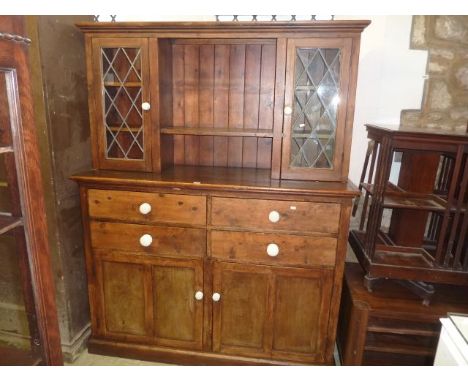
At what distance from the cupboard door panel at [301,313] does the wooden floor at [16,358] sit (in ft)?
3.32

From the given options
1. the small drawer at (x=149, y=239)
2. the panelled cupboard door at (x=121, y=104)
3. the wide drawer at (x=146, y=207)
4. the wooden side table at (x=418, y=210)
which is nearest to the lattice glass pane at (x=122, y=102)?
the panelled cupboard door at (x=121, y=104)

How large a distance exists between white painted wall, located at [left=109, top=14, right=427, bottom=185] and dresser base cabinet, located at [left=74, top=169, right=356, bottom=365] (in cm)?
67

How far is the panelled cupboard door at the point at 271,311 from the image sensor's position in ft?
5.21

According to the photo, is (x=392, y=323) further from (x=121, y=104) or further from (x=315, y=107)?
(x=121, y=104)

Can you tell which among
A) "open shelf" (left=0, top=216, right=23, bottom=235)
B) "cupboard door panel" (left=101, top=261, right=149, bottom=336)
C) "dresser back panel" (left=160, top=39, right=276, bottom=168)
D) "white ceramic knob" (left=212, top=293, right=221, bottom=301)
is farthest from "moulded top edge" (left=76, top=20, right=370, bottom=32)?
"white ceramic knob" (left=212, top=293, right=221, bottom=301)

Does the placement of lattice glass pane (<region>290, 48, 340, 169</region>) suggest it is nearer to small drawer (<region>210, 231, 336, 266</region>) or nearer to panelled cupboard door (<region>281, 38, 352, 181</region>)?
panelled cupboard door (<region>281, 38, 352, 181</region>)

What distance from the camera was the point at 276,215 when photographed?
1.50 meters

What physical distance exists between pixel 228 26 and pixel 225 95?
16.8 inches

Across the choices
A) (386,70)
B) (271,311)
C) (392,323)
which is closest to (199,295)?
(271,311)

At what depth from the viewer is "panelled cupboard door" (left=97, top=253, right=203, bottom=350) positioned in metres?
1.67

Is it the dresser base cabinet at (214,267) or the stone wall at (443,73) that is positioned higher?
the stone wall at (443,73)

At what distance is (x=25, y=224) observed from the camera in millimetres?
930

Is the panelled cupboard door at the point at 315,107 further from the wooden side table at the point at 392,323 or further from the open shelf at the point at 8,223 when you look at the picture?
the open shelf at the point at 8,223
